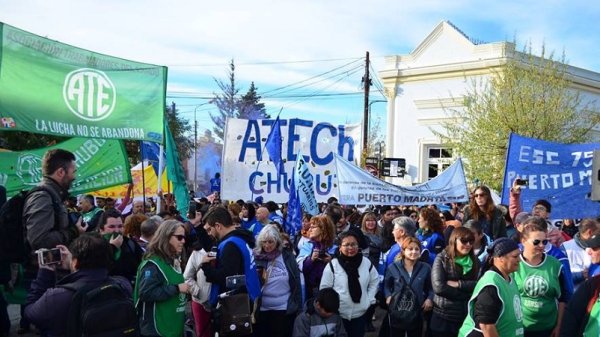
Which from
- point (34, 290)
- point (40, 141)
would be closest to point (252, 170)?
point (34, 290)

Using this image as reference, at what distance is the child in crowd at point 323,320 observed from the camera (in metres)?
5.60

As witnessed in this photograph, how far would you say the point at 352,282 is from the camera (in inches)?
236

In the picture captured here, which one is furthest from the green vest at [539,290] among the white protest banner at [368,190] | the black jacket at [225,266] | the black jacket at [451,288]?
the white protest banner at [368,190]

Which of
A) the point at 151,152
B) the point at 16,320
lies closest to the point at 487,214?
the point at 16,320

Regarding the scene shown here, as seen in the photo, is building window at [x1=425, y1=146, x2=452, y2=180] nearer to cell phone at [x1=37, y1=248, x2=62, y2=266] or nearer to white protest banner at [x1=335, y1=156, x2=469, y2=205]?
white protest banner at [x1=335, y1=156, x2=469, y2=205]

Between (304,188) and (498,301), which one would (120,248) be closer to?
(498,301)

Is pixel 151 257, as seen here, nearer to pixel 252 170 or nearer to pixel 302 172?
pixel 302 172

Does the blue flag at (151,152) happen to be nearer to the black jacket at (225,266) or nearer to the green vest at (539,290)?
the black jacket at (225,266)

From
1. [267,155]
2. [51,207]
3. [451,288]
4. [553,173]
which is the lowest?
[451,288]

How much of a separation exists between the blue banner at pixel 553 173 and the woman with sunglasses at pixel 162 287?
17.0ft

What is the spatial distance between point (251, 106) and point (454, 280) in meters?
57.5

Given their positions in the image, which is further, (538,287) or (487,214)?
(487,214)

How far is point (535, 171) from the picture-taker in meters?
8.48

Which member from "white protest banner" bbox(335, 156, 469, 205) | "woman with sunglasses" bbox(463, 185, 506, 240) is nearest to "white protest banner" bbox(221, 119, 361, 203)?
"white protest banner" bbox(335, 156, 469, 205)
